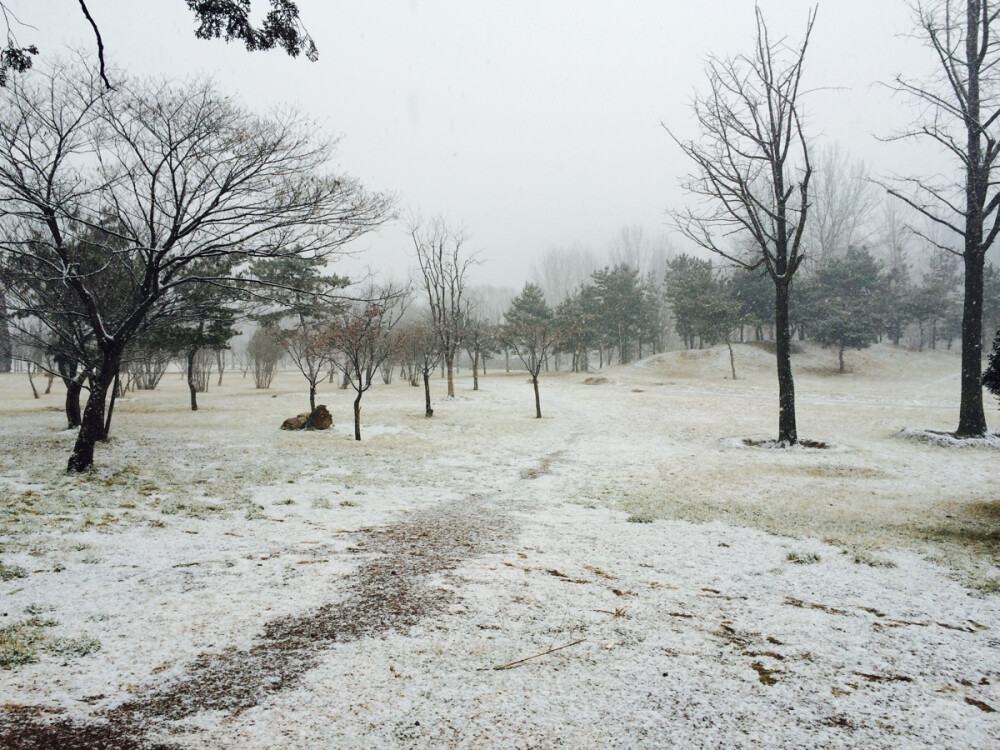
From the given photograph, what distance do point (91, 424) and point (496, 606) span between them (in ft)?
28.0

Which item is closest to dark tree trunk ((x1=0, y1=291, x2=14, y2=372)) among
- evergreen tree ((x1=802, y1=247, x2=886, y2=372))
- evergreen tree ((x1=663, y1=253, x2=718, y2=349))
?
evergreen tree ((x1=663, y1=253, x2=718, y2=349))

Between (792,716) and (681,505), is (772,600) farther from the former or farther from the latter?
(681,505)

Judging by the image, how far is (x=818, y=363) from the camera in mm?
37562

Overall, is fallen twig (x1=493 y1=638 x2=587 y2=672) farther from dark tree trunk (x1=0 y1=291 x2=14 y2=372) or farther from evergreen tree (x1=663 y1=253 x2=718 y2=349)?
evergreen tree (x1=663 y1=253 x2=718 y2=349)

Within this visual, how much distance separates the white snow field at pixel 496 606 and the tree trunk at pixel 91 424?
38cm

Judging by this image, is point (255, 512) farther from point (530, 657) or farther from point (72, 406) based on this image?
point (72, 406)

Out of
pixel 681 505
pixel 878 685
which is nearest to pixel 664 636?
pixel 878 685

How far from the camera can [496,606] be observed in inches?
134

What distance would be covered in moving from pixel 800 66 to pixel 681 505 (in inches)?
439

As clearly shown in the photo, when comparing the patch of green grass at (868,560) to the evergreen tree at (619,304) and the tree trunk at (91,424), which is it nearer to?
the tree trunk at (91,424)

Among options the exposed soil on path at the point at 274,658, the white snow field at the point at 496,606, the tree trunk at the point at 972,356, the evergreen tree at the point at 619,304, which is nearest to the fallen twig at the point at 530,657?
the white snow field at the point at 496,606

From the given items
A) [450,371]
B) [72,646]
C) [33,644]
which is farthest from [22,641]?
[450,371]

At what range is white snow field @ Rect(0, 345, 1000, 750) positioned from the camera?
217cm

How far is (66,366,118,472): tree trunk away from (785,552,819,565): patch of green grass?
10.1 m
